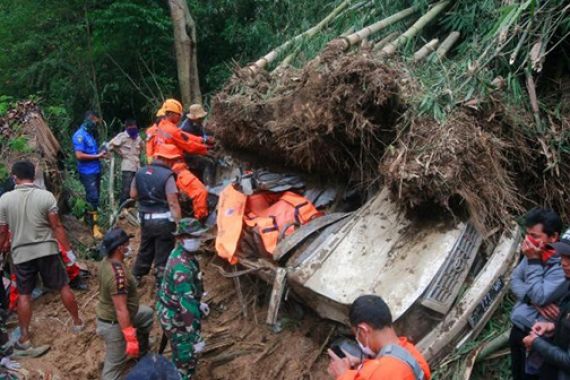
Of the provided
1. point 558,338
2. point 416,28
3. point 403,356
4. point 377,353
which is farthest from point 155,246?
point 558,338

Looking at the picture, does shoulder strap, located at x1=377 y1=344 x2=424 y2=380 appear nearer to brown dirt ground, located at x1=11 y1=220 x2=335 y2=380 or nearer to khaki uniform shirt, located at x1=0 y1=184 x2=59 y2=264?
brown dirt ground, located at x1=11 y1=220 x2=335 y2=380

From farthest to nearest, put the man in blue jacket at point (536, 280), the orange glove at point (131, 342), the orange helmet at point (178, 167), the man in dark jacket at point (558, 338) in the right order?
1. the orange helmet at point (178, 167)
2. the orange glove at point (131, 342)
3. the man in blue jacket at point (536, 280)
4. the man in dark jacket at point (558, 338)

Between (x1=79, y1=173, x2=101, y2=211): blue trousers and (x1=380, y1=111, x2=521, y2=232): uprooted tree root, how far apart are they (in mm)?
4614

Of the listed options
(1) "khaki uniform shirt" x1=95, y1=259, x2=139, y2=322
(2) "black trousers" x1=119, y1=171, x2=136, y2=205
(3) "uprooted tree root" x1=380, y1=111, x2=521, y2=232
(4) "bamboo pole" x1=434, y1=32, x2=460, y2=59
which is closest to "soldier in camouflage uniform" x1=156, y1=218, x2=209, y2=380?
(1) "khaki uniform shirt" x1=95, y1=259, x2=139, y2=322

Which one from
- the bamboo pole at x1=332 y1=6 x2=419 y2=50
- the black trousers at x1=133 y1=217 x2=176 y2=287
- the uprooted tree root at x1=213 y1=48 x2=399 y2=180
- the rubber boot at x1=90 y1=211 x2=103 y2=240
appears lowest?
the rubber boot at x1=90 y1=211 x2=103 y2=240

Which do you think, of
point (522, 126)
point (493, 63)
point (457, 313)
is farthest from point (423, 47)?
point (457, 313)

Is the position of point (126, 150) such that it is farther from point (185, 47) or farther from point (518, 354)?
point (518, 354)

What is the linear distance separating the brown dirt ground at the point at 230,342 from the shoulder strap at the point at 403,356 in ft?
7.66

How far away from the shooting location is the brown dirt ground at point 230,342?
16.9 ft

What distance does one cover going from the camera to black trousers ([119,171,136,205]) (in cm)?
802

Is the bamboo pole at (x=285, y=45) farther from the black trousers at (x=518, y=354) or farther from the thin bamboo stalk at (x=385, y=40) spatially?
the black trousers at (x=518, y=354)

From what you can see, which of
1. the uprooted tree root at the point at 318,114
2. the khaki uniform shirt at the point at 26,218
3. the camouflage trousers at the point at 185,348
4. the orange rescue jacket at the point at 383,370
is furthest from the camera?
the khaki uniform shirt at the point at 26,218

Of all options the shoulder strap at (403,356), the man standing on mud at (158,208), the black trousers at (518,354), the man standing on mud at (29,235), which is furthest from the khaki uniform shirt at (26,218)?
the black trousers at (518,354)

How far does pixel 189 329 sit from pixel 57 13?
31.1 feet
